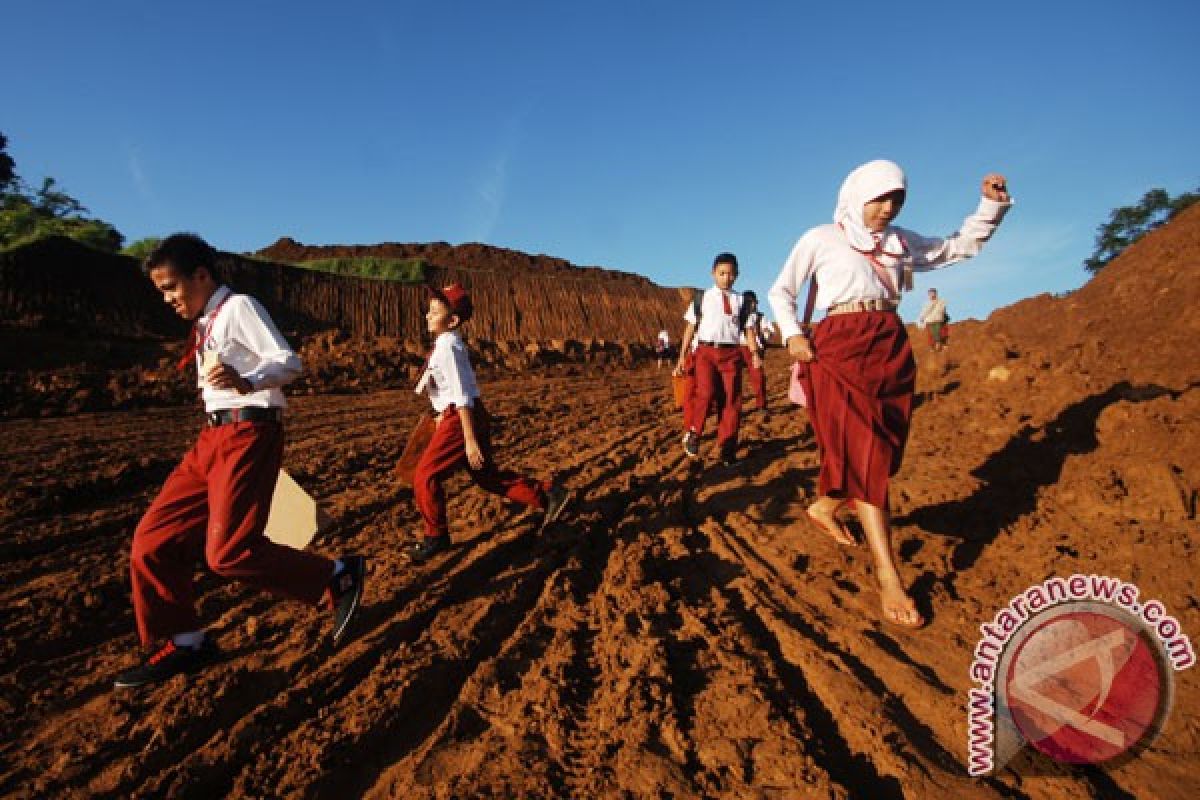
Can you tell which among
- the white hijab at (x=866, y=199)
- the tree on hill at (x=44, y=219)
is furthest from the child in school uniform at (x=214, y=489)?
the tree on hill at (x=44, y=219)

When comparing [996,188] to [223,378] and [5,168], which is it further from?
[5,168]

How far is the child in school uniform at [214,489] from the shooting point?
232 centimetres

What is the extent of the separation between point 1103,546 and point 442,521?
356 centimetres

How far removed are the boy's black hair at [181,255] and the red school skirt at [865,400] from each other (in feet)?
9.07

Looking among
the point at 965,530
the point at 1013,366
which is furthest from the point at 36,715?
the point at 1013,366

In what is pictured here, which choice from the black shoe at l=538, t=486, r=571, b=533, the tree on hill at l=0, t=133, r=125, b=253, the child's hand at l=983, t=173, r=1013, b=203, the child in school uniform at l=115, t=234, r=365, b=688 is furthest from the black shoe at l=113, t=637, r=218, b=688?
the tree on hill at l=0, t=133, r=125, b=253

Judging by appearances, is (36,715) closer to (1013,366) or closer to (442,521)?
(442,521)

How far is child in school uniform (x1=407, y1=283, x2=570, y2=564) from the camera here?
344 centimetres

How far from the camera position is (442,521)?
3.55 metres

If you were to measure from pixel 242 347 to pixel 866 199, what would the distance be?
2794mm

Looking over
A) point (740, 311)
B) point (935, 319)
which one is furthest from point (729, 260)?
point (935, 319)

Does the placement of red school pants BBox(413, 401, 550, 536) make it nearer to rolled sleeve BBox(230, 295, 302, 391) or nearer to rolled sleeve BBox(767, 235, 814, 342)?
rolled sleeve BBox(230, 295, 302, 391)

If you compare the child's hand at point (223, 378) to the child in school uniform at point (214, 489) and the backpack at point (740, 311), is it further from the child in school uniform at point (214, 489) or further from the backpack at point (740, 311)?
the backpack at point (740, 311)

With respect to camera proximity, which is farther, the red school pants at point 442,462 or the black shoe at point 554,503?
the black shoe at point 554,503
